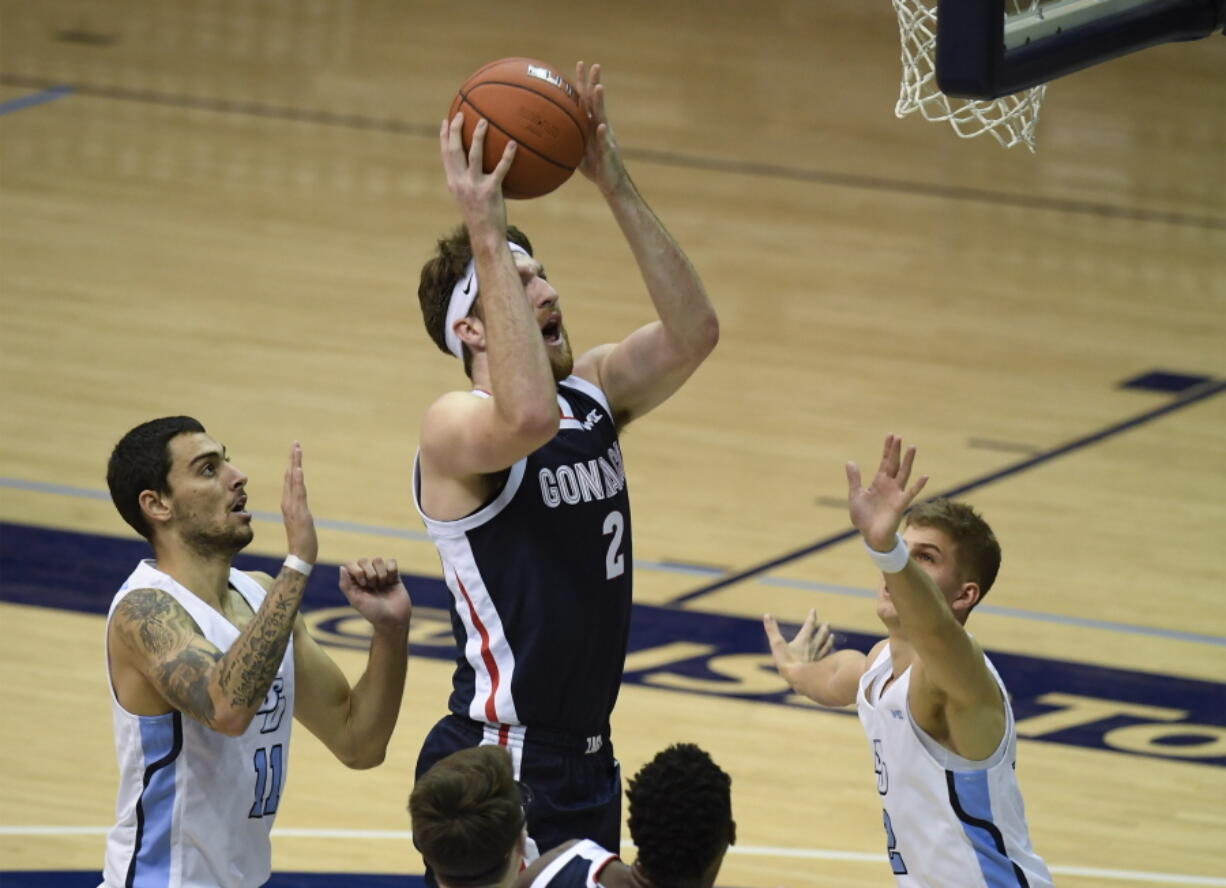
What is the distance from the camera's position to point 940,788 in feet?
15.6

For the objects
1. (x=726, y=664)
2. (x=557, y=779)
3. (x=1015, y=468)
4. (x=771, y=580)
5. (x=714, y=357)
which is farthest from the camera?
(x=714, y=357)

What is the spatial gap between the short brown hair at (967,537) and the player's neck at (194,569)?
62.6 inches

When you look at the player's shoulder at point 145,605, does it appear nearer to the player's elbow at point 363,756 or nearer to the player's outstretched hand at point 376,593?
the player's outstretched hand at point 376,593

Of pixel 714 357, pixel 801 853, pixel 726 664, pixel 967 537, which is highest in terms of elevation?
pixel 967 537

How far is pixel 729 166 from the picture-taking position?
16.4 m

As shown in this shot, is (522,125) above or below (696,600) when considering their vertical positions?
above

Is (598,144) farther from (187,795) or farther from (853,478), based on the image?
(187,795)

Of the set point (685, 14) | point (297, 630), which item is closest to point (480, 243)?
point (297, 630)

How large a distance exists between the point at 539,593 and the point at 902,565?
77 cm

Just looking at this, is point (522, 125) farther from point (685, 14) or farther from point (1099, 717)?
point (685, 14)

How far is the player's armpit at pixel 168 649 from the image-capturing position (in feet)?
14.8

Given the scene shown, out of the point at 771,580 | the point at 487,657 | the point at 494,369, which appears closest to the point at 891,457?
the point at 494,369

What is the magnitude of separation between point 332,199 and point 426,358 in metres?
3.26

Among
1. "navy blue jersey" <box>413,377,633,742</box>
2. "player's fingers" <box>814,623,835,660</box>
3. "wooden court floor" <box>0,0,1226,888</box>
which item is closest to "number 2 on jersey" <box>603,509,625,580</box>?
"navy blue jersey" <box>413,377,633,742</box>
